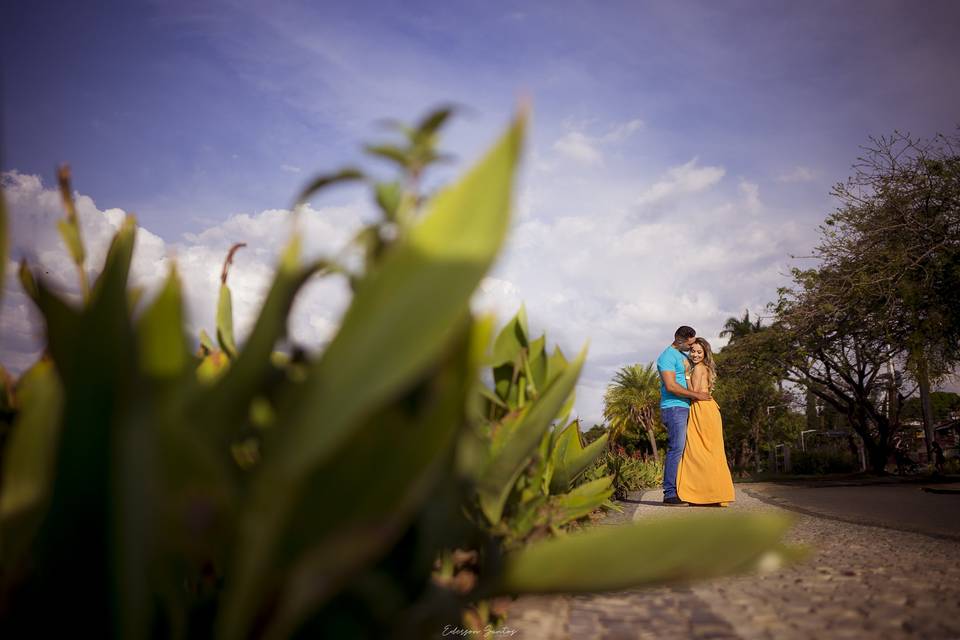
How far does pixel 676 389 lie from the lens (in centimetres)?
648

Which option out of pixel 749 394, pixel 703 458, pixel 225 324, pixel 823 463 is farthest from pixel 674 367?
pixel 749 394

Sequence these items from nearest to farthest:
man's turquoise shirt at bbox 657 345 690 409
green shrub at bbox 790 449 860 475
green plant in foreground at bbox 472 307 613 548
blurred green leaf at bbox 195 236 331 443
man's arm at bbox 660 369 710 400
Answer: blurred green leaf at bbox 195 236 331 443 < green plant in foreground at bbox 472 307 613 548 < man's arm at bbox 660 369 710 400 < man's turquoise shirt at bbox 657 345 690 409 < green shrub at bbox 790 449 860 475

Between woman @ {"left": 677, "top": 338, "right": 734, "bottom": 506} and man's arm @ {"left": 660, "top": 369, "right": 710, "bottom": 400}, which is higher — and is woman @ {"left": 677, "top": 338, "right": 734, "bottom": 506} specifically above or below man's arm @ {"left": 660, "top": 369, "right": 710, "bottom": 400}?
below

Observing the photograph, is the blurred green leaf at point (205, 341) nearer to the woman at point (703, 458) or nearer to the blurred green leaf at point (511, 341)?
the blurred green leaf at point (511, 341)

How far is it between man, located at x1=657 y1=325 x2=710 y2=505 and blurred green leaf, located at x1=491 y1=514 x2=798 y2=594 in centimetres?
621

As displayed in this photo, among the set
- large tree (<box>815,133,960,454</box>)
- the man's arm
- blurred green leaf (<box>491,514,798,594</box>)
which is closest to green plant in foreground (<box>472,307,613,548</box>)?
blurred green leaf (<box>491,514,798,594</box>)

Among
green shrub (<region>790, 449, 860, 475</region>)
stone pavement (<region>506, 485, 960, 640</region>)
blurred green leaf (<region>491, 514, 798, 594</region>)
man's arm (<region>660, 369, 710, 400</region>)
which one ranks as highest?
man's arm (<region>660, 369, 710, 400</region>)

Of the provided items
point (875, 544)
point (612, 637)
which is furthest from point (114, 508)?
point (875, 544)

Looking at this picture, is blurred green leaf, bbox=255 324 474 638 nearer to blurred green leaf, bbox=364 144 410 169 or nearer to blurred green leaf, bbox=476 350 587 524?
blurred green leaf, bbox=364 144 410 169

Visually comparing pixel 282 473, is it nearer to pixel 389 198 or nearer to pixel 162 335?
pixel 162 335

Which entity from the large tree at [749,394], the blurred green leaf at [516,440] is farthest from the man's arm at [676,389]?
the large tree at [749,394]

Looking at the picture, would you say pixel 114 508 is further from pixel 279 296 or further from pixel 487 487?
pixel 487 487

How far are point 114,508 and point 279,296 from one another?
216mm

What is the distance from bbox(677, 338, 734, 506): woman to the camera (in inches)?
239
